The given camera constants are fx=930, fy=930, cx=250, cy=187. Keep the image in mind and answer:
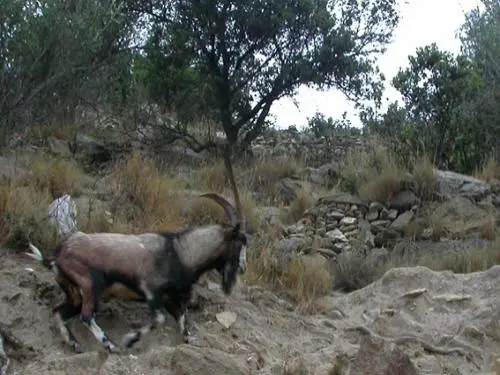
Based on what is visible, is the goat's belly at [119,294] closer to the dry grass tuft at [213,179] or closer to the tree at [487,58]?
the dry grass tuft at [213,179]

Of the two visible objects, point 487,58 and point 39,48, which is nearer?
point 39,48

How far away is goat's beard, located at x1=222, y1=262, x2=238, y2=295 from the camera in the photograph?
25.5 ft

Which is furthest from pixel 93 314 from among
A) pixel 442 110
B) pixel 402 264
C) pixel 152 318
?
pixel 442 110

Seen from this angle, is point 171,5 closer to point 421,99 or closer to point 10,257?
point 421,99

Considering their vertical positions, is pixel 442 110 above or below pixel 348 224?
above

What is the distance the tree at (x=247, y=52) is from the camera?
47.3ft

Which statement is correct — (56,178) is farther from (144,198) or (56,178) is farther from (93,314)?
(93,314)

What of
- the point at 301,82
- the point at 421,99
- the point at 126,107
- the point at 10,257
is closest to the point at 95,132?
the point at 126,107

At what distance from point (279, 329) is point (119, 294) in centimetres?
164

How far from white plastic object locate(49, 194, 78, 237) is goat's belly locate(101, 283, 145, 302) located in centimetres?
120

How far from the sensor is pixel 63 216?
8586 mm

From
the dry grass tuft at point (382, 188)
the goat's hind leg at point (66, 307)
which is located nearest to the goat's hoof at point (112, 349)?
the goat's hind leg at point (66, 307)

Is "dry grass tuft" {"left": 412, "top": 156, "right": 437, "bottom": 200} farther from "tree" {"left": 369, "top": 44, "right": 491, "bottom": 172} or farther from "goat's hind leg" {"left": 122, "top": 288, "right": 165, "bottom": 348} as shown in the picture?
"goat's hind leg" {"left": 122, "top": 288, "right": 165, "bottom": 348}

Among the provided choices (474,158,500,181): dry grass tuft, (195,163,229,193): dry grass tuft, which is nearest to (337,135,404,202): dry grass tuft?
(474,158,500,181): dry grass tuft
